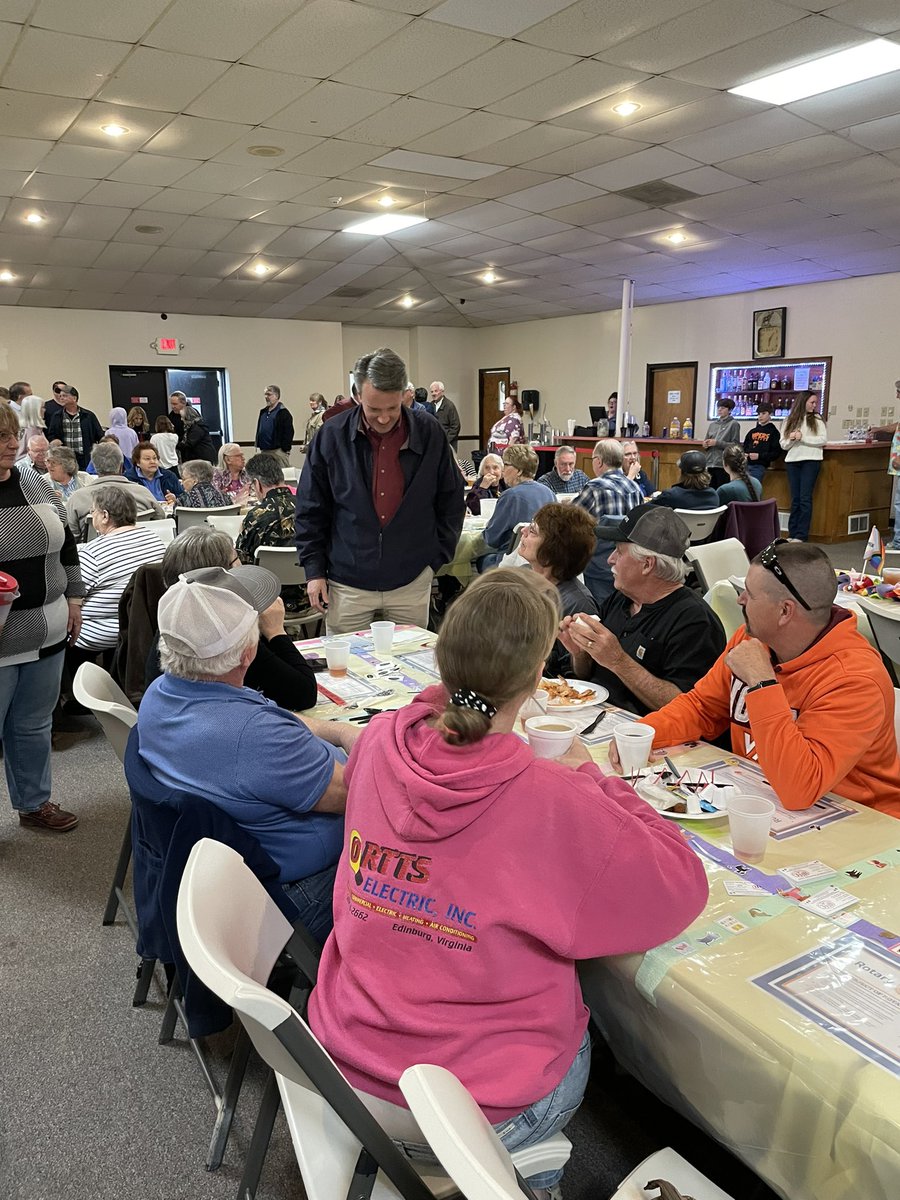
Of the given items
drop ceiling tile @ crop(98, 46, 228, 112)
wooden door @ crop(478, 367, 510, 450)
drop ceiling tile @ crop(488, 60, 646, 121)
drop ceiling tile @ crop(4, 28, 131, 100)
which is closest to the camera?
drop ceiling tile @ crop(4, 28, 131, 100)

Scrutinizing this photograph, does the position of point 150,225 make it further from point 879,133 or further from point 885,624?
point 885,624

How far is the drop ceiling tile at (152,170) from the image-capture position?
6.98 meters

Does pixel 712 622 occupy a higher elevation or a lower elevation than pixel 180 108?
lower

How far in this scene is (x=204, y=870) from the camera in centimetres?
135

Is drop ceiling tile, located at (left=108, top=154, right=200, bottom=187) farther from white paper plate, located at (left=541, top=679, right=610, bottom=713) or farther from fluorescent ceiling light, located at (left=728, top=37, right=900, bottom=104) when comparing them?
white paper plate, located at (left=541, top=679, right=610, bottom=713)

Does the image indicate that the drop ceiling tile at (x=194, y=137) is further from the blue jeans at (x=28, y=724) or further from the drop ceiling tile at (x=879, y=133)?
the blue jeans at (x=28, y=724)

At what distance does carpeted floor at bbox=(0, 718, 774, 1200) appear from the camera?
181 cm

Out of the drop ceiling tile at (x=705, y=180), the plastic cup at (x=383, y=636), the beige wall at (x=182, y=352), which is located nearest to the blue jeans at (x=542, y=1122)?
the plastic cup at (x=383, y=636)

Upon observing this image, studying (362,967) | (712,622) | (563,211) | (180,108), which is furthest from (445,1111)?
(563,211)

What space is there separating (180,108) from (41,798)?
479 cm

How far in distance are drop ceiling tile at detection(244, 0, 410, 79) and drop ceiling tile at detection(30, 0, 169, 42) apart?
24.9 inches

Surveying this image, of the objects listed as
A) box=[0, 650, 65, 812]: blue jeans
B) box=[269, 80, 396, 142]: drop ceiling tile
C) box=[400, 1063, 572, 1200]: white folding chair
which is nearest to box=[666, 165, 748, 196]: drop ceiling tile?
box=[269, 80, 396, 142]: drop ceiling tile

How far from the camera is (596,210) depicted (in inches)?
344

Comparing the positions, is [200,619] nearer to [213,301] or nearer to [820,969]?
[820,969]
